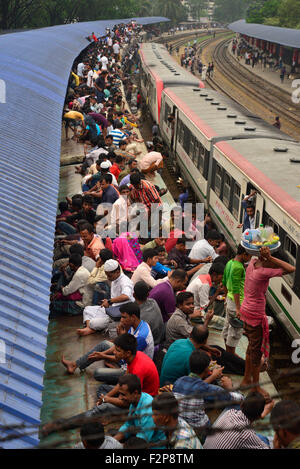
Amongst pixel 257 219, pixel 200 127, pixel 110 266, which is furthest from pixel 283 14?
pixel 110 266

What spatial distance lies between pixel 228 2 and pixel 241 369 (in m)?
159

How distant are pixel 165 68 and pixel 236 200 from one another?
54.4 ft

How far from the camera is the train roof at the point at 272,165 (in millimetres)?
8812

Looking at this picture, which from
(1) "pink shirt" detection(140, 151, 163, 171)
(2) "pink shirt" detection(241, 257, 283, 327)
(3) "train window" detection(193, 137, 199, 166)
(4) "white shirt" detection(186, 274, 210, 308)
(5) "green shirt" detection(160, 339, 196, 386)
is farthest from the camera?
(3) "train window" detection(193, 137, 199, 166)

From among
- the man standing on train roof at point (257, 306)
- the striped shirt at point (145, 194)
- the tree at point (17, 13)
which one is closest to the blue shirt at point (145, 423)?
the man standing on train roof at point (257, 306)

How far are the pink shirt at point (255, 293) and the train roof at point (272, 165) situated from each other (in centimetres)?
198

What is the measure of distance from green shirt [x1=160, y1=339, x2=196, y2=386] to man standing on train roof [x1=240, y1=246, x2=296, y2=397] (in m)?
0.88

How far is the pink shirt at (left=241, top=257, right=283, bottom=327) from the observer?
6.23 meters

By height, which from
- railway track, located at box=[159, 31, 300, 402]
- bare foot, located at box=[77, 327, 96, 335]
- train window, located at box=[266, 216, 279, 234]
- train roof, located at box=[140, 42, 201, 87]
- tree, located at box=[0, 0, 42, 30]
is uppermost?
tree, located at box=[0, 0, 42, 30]

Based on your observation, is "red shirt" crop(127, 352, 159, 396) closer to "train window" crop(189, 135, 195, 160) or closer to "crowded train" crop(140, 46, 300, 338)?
"crowded train" crop(140, 46, 300, 338)

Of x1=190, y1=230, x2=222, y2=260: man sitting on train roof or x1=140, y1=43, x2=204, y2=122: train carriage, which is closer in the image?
x1=190, y1=230, x2=222, y2=260: man sitting on train roof

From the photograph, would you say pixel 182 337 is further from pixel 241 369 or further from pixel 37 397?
pixel 37 397

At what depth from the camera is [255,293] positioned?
638cm

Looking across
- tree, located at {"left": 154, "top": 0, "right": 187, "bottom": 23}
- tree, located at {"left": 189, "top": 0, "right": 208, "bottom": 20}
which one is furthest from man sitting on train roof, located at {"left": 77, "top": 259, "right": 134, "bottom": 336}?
tree, located at {"left": 189, "top": 0, "right": 208, "bottom": 20}
